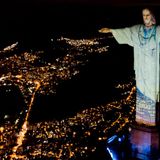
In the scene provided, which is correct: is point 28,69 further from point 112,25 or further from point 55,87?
point 112,25

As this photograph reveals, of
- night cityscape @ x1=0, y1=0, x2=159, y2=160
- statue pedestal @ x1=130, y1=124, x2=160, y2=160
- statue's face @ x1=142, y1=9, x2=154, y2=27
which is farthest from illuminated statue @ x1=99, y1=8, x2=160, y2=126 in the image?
Answer: night cityscape @ x1=0, y1=0, x2=159, y2=160

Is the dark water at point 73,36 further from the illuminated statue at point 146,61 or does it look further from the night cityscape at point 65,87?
the illuminated statue at point 146,61

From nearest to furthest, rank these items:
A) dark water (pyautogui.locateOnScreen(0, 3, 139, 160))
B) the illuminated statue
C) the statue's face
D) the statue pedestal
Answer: the statue's face < the illuminated statue < the statue pedestal < dark water (pyautogui.locateOnScreen(0, 3, 139, 160))

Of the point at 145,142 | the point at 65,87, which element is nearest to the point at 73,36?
the point at 65,87

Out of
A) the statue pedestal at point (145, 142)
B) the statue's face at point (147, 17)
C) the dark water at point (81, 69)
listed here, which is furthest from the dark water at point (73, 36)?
the statue pedestal at point (145, 142)

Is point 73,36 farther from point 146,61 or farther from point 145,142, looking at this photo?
point 145,142

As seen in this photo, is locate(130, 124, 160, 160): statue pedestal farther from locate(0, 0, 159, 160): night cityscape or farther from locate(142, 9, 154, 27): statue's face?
locate(142, 9, 154, 27): statue's face
